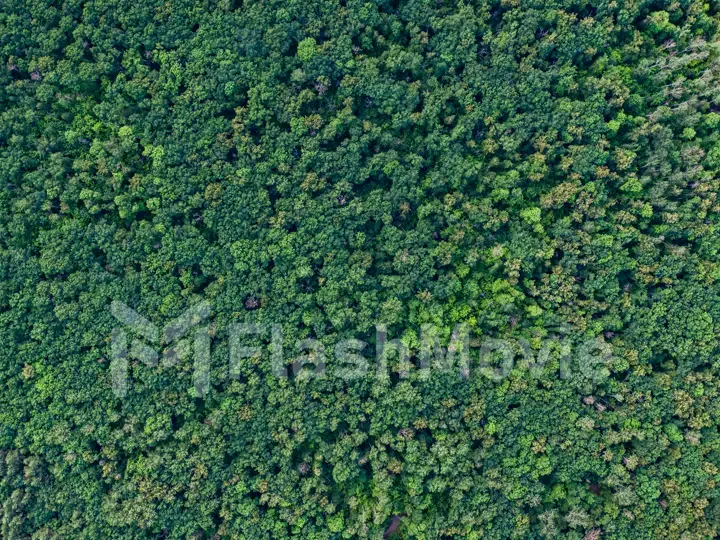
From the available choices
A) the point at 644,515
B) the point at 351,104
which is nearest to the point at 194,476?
the point at 351,104

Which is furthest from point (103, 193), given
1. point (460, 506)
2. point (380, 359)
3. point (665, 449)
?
point (665, 449)

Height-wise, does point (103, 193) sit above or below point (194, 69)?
below

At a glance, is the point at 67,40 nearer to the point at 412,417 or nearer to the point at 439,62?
the point at 439,62

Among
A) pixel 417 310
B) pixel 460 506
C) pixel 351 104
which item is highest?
pixel 351 104

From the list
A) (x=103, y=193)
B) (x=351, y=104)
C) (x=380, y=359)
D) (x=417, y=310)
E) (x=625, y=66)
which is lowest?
(x=380, y=359)

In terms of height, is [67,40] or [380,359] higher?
[67,40]

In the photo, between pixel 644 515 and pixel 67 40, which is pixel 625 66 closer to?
pixel 644 515
